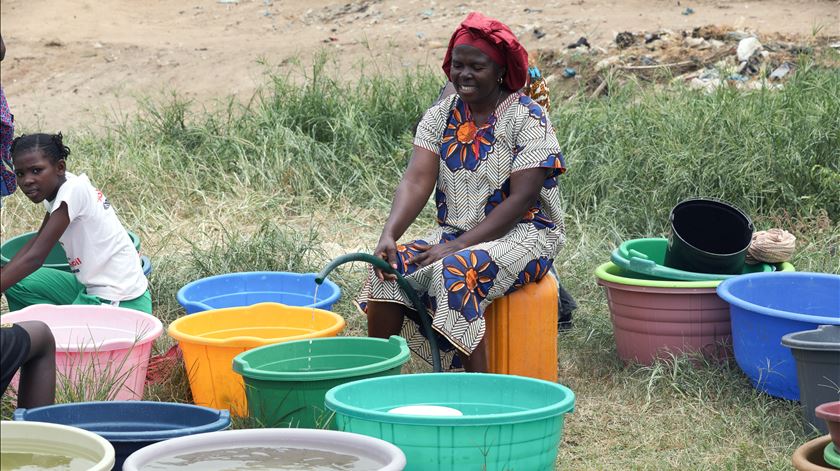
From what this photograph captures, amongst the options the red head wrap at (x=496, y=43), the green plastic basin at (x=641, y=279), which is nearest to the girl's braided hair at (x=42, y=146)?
the red head wrap at (x=496, y=43)

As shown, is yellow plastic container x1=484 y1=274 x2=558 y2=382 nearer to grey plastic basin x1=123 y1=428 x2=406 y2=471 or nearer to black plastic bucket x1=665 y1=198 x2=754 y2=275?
black plastic bucket x1=665 y1=198 x2=754 y2=275

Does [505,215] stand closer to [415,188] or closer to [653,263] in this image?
[415,188]

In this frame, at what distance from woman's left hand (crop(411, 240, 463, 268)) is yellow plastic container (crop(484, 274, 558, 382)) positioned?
0.25 metres

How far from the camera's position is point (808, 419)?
350 centimetres

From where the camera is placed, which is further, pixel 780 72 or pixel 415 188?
pixel 780 72

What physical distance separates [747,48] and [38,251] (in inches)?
235

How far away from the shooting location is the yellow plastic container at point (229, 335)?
3486 millimetres

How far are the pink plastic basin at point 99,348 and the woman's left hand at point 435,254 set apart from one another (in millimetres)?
893

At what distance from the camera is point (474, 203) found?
391cm

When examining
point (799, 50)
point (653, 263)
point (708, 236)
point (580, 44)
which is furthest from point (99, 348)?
point (580, 44)

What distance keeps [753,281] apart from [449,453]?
5.84 feet

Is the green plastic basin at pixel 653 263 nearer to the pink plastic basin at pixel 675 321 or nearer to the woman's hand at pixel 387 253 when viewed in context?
the pink plastic basin at pixel 675 321

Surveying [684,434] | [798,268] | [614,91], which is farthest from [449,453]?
[614,91]

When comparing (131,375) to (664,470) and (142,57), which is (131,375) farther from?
(142,57)
